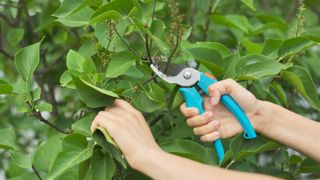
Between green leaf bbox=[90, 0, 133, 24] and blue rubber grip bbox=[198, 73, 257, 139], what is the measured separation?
0.64 ft

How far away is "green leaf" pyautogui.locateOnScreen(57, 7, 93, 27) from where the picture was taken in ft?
4.50

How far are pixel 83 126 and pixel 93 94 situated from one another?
7 cm

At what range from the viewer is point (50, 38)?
196 cm

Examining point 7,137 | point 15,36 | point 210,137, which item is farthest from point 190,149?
point 15,36

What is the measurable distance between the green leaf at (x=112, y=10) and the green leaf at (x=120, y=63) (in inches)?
3.5

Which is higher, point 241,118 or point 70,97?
point 241,118

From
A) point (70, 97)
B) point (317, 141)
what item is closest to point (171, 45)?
point (317, 141)

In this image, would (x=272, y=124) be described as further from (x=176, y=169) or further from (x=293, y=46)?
(x=176, y=169)

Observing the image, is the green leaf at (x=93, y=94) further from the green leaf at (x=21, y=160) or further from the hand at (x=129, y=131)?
the green leaf at (x=21, y=160)

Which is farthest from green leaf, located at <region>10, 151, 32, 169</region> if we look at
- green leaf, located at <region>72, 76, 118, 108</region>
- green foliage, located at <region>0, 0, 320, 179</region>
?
green leaf, located at <region>72, 76, 118, 108</region>

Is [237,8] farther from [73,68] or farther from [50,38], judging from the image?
[73,68]

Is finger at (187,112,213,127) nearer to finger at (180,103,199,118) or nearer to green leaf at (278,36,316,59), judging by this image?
finger at (180,103,199,118)

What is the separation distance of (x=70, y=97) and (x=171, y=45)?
30.7 inches

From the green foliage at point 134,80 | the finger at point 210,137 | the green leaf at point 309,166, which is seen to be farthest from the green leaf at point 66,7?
the green leaf at point 309,166
